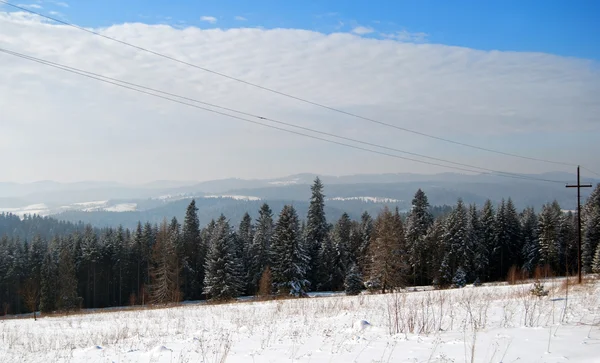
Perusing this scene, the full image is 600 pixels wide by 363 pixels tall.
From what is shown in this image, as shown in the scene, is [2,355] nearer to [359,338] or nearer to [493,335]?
[359,338]

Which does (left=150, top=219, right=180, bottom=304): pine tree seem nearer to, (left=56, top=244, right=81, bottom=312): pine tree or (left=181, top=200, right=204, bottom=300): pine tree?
(left=181, top=200, right=204, bottom=300): pine tree

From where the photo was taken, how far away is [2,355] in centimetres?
1076

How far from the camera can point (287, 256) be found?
161 ft

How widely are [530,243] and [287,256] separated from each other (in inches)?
1634

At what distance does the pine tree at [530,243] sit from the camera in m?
62.3

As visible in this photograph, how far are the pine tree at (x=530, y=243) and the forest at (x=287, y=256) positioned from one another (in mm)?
198

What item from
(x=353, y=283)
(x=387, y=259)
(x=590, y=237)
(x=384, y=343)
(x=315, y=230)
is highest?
(x=384, y=343)

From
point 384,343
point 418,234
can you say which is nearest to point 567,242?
point 418,234

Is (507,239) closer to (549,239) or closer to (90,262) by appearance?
(549,239)

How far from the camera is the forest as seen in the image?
50.2 metres

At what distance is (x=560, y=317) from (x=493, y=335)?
315 cm

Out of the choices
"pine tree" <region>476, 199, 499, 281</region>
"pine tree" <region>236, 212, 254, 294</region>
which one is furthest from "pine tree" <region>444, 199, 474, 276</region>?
"pine tree" <region>236, 212, 254, 294</region>

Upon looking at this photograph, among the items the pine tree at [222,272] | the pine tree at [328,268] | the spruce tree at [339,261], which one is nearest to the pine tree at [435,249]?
the spruce tree at [339,261]

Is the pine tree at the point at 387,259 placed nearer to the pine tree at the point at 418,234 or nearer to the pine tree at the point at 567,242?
the pine tree at the point at 418,234
